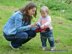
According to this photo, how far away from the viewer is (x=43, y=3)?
13.9m

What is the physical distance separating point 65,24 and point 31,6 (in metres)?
3.78

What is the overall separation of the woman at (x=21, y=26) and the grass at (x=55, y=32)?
10.7 inches

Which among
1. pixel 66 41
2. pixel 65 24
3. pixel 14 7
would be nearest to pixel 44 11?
pixel 66 41

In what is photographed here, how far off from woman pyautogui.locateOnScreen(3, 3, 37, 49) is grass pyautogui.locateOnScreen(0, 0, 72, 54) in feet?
0.89

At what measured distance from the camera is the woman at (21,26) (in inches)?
267

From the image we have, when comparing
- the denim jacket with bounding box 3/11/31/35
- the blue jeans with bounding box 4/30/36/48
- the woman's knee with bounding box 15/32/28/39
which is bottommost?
the blue jeans with bounding box 4/30/36/48

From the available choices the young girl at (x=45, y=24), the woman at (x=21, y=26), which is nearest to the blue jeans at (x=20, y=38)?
the woman at (x=21, y=26)

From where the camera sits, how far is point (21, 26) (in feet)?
22.4

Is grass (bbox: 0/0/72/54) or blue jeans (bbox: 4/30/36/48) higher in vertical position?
blue jeans (bbox: 4/30/36/48)

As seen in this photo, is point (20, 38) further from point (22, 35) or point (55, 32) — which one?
point (55, 32)

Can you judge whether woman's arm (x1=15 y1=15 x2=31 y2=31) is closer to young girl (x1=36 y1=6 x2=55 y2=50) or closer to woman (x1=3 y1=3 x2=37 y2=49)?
woman (x1=3 y1=3 x2=37 y2=49)

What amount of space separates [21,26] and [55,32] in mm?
2306

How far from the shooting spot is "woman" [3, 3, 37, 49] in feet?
22.3

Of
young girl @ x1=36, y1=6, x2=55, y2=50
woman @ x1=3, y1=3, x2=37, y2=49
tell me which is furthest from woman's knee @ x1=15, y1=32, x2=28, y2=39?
young girl @ x1=36, y1=6, x2=55, y2=50
